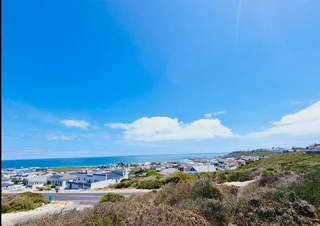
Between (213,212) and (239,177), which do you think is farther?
(239,177)

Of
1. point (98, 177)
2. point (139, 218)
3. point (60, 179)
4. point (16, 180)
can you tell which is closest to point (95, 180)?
point (98, 177)

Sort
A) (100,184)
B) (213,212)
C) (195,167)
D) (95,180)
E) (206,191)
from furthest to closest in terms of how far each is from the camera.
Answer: (195,167), (95,180), (100,184), (206,191), (213,212)

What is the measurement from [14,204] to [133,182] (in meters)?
15.1

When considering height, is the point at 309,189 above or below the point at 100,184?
above

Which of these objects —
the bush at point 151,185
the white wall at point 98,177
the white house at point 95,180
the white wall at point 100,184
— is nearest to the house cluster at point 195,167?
the white house at point 95,180

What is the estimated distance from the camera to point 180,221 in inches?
196

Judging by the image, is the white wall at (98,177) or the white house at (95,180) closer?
the white house at (95,180)

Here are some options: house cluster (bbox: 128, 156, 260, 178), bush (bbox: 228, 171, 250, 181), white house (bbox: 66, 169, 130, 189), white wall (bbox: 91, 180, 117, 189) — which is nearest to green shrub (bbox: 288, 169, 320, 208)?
bush (bbox: 228, 171, 250, 181)

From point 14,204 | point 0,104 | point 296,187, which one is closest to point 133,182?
point 14,204

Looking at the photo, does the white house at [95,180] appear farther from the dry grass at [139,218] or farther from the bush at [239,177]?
the dry grass at [139,218]

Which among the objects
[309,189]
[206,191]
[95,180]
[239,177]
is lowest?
[95,180]

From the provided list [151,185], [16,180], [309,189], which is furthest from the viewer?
[16,180]

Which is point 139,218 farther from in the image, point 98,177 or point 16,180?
point 16,180

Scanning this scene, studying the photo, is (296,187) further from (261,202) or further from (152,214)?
(152,214)
